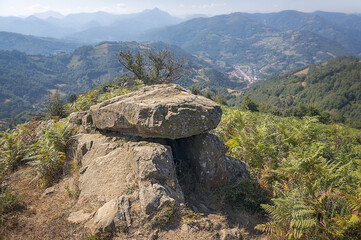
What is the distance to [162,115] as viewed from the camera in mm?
6543

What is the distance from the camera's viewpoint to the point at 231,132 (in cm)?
1155

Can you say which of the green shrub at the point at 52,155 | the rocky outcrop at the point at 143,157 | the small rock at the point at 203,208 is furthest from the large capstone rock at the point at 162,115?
the small rock at the point at 203,208

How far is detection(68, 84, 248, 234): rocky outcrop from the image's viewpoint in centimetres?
523

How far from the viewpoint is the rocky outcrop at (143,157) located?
5.23 m

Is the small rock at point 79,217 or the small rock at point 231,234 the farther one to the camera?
the small rock at point 79,217

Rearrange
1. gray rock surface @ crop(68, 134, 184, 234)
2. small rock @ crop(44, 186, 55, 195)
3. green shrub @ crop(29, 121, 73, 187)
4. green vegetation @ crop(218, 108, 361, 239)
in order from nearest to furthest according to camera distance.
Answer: green vegetation @ crop(218, 108, 361, 239)
gray rock surface @ crop(68, 134, 184, 234)
small rock @ crop(44, 186, 55, 195)
green shrub @ crop(29, 121, 73, 187)

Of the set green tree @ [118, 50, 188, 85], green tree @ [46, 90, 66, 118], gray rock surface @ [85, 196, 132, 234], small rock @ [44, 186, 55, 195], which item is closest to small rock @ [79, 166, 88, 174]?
small rock @ [44, 186, 55, 195]

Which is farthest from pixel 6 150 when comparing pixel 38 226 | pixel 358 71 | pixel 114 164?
pixel 358 71

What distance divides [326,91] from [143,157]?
18846 centimetres

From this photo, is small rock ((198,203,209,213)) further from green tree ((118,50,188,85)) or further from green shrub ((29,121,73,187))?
green tree ((118,50,188,85))

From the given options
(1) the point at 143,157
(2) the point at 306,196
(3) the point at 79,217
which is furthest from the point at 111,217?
(2) the point at 306,196

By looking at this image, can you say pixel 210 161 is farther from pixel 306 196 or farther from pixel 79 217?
pixel 79 217

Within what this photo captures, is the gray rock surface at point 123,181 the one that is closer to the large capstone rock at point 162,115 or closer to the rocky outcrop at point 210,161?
the large capstone rock at point 162,115

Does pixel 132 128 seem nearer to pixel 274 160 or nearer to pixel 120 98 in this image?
pixel 120 98
